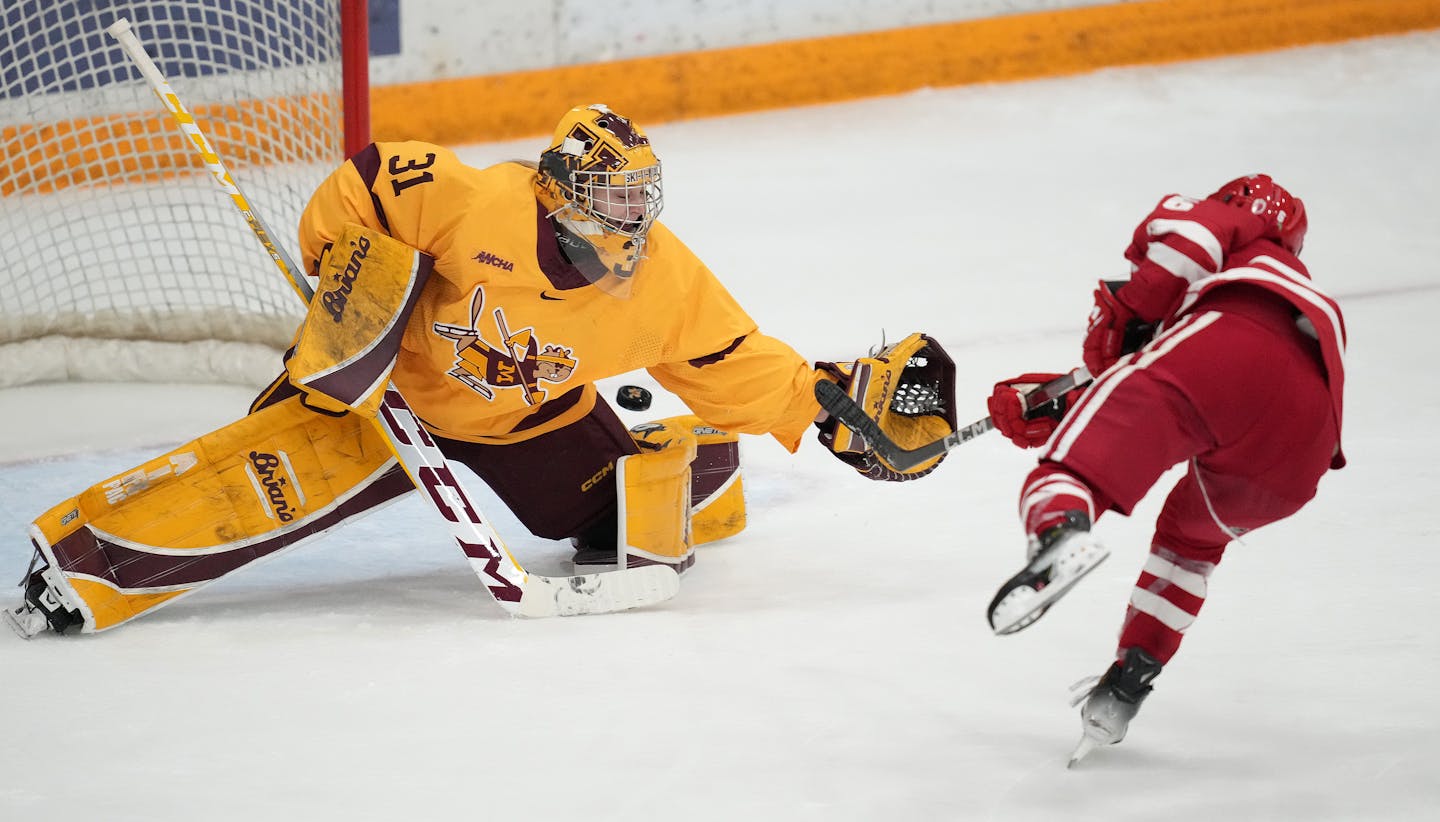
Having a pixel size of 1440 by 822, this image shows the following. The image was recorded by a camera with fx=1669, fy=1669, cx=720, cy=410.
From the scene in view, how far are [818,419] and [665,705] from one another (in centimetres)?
69

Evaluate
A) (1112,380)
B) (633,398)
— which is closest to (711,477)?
(633,398)

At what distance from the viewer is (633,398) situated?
2.80 m

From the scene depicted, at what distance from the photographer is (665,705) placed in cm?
212

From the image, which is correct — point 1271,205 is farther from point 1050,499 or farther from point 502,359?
point 502,359

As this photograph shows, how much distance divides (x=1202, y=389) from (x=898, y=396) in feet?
3.07

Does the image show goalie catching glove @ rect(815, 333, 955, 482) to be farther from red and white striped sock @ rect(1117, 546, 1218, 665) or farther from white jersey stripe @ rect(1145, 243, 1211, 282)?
white jersey stripe @ rect(1145, 243, 1211, 282)

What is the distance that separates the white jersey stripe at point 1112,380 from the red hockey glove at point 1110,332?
0.09 m

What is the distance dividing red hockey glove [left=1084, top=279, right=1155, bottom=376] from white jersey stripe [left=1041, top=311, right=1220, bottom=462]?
9cm

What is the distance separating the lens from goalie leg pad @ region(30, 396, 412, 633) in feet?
7.98

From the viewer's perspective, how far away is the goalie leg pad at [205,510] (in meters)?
2.43

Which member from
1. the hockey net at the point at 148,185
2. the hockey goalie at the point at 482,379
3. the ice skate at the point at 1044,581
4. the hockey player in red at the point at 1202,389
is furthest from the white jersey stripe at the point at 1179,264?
the hockey net at the point at 148,185

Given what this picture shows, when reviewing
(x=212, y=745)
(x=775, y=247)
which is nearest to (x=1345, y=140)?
(x=775, y=247)

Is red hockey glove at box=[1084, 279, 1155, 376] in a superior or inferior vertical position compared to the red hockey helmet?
inferior

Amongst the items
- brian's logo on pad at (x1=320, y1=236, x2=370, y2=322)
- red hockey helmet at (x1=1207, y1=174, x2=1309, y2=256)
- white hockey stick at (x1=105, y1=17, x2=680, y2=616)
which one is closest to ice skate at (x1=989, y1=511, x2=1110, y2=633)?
red hockey helmet at (x1=1207, y1=174, x2=1309, y2=256)
